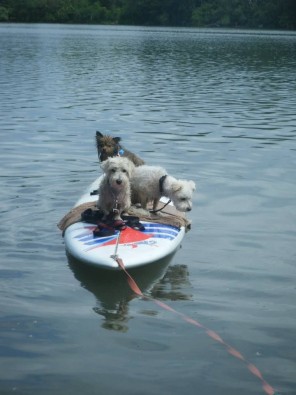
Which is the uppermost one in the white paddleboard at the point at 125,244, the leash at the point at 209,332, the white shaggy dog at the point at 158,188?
the white shaggy dog at the point at 158,188

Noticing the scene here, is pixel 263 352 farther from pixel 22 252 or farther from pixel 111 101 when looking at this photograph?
pixel 111 101

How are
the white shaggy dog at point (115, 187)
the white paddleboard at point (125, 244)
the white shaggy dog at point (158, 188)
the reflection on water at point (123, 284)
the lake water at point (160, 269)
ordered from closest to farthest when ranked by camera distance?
the lake water at point (160, 269) → the reflection on water at point (123, 284) → the white paddleboard at point (125, 244) → the white shaggy dog at point (115, 187) → the white shaggy dog at point (158, 188)

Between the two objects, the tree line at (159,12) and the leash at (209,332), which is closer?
the leash at (209,332)

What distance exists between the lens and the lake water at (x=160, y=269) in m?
6.79

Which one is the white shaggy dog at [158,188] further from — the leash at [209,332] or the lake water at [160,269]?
the leash at [209,332]

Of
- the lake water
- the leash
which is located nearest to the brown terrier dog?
the lake water

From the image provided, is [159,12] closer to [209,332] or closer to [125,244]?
[125,244]

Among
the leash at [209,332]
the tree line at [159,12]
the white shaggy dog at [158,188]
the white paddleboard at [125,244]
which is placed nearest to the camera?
the leash at [209,332]

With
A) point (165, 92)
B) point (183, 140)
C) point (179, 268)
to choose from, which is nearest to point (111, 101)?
point (165, 92)

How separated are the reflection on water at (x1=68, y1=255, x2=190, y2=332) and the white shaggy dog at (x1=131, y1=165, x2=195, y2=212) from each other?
95 centimetres

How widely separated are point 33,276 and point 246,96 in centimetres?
2210

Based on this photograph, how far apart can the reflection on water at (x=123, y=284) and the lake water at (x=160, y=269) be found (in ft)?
0.08

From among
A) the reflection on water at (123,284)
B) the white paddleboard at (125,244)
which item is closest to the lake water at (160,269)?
the reflection on water at (123,284)

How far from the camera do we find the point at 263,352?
720 cm
